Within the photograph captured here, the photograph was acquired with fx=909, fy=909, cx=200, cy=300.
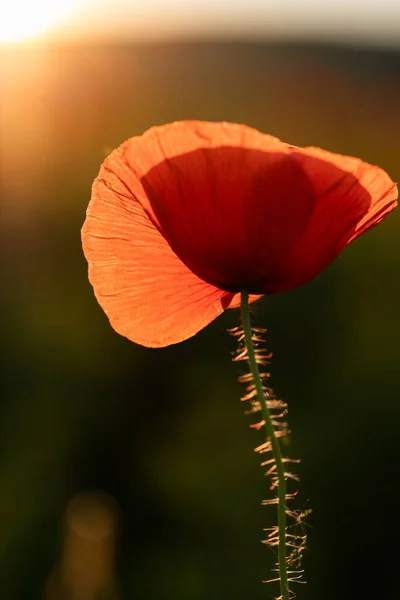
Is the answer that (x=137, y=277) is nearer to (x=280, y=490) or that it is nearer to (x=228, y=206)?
(x=228, y=206)

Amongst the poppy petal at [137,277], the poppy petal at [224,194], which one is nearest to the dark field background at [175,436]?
the poppy petal at [137,277]

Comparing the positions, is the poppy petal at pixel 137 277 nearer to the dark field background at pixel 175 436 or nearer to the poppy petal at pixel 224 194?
the poppy petal at pixel 224 194

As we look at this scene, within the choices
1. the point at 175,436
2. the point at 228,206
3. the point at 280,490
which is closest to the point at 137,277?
the point at 228,206

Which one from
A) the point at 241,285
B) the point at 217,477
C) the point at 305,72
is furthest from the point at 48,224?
the point at 305,72

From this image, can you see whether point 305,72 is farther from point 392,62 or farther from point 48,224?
point 48,224

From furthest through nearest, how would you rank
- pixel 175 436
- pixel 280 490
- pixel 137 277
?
pixel 175 436 → pixel 137 277 → pixel 280 490

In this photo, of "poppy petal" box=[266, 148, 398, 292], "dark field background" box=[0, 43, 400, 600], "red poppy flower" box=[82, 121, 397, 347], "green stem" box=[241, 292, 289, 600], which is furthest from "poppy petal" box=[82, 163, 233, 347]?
"dark field background" box=[0, 43, 400, 600]

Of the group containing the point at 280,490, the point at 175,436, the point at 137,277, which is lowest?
the point at 175,436

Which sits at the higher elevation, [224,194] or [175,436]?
[224,194]
